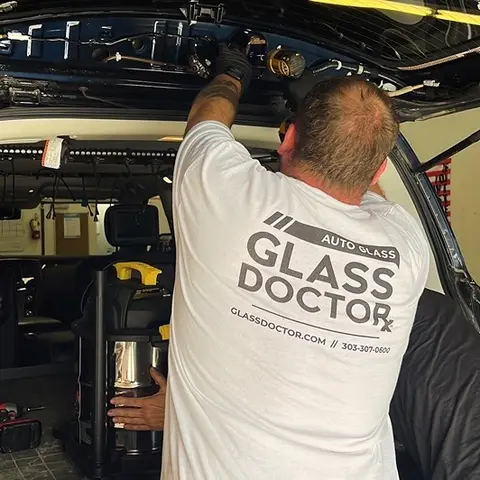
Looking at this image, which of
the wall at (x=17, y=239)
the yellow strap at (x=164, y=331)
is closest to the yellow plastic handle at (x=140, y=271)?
the yellow strap at (x=164, y=331)

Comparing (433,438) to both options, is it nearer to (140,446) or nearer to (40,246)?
(140,446)

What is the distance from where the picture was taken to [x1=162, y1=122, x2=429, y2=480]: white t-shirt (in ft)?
4.38

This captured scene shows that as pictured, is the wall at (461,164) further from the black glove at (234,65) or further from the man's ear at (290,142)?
the man's ear at (290,142)

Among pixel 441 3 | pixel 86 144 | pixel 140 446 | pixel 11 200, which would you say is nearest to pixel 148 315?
pixel 140 446

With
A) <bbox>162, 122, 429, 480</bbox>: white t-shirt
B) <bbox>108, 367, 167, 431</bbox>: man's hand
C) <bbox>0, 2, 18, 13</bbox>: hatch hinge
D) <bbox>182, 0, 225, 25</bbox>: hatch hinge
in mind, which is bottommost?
<bbox>108, 367, 167, 431</bbox>: man's hand

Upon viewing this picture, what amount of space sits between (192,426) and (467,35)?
1237 mm

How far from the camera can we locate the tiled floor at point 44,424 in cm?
217

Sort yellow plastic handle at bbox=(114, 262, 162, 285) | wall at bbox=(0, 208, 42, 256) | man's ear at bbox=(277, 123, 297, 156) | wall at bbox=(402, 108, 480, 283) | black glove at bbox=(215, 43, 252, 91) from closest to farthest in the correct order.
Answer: man's ear at bbox=(277, 123, 297, 156) < black glove at bbox=(215, 43, 252, 91) < yellow plastic handle at bbox=(114, 262, 162, 285) < wall at bbox=(402, 108, 480, 283) < wall at bbox=(0, 208, 42, 256)

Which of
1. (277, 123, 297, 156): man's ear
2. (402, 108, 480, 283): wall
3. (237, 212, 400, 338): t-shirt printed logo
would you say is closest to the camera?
(237, 212, 400, 338): t-shirt printed logo

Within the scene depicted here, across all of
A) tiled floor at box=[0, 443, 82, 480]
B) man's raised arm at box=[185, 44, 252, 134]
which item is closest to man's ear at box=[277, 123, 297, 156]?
man's raised arm at box=[185, 44, 252, 134]

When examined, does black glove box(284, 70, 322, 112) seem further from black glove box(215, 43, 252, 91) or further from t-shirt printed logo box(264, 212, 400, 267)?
t-shirt printed logo box(264, 212, 400, 267)

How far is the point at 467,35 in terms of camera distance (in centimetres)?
183

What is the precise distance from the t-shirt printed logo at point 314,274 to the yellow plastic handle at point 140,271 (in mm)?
963

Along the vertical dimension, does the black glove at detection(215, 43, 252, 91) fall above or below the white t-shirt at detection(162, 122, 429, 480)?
above
